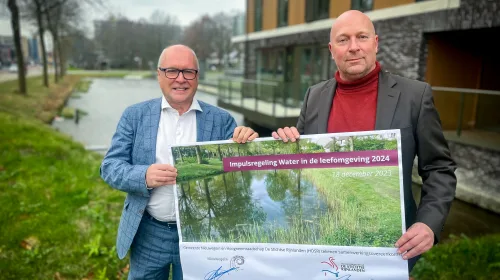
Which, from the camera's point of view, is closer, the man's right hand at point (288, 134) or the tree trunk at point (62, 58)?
the man's right hand at point (288, 134)

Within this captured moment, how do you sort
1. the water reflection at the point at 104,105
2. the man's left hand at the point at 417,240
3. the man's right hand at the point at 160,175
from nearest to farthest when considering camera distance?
the man's left hand at the point at 417,240
the man's right hand at the point at 160,175
the water reflection at the point at 104,105

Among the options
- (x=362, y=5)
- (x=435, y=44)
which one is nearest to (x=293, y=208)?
(x=362, y=5)

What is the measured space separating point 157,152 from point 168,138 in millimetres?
88

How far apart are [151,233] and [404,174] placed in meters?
1.25

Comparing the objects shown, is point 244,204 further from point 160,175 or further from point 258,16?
point 258,16

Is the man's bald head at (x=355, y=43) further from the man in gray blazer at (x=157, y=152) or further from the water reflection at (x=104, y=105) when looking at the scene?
the water reflection at (x=104, y=105)

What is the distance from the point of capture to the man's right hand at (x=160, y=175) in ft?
5.63

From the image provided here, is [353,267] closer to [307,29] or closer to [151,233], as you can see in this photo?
[151,233]

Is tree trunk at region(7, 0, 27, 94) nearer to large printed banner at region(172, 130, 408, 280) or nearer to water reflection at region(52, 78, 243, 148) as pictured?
water reflection at region(52, 78, 243, 148)

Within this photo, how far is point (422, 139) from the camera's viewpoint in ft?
5.16

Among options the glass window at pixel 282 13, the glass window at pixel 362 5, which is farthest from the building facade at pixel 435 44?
the glass window at pixel 282 13

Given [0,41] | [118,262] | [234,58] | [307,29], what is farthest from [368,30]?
[0,41]

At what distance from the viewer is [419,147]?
5.23 ft
